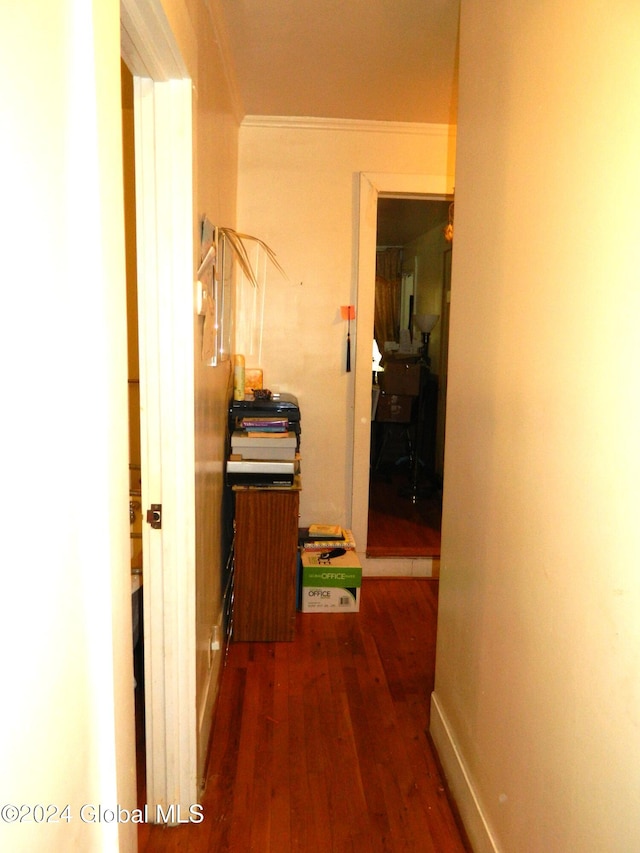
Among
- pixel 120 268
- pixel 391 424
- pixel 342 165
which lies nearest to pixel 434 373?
pixel 391 424

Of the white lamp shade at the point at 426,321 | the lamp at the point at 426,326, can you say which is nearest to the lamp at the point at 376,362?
the lamp at the point at 426,326

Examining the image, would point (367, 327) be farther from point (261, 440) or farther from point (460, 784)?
point (460, 784)

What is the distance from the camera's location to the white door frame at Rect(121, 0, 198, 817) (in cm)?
153

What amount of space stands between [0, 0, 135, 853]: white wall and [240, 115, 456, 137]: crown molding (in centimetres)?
260

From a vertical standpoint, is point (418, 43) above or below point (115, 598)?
above

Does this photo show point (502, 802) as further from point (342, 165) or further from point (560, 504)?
point (342, 165)

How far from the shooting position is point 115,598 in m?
0.87

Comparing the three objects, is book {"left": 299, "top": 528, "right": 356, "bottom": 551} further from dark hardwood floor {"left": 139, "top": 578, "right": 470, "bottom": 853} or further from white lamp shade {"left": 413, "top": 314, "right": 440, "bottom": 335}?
white lamp shade {"left": 413, "top": 314, "right": 440, "bottom": 335}

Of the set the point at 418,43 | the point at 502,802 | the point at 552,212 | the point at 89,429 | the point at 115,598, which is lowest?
the point at 502,802

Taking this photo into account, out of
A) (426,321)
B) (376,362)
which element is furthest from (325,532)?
(376,362)

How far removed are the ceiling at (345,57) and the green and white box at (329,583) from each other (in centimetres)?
222

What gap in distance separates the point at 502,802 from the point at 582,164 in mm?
1421

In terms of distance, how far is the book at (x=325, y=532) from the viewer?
330 cm

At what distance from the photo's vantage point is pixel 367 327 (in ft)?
11.3
